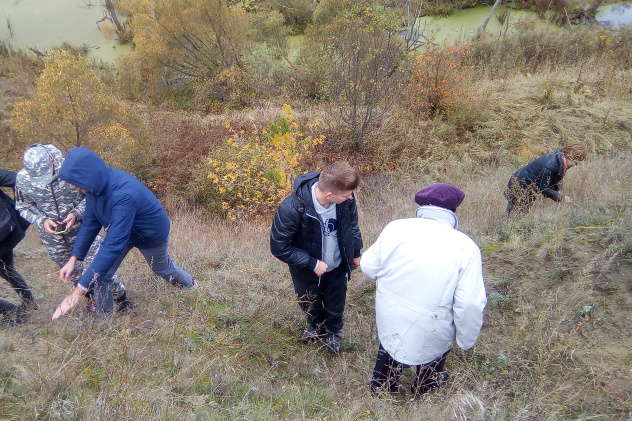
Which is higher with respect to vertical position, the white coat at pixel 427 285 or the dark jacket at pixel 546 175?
the white coat at pixel 427 285

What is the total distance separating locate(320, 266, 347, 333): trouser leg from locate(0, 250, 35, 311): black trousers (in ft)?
7.56

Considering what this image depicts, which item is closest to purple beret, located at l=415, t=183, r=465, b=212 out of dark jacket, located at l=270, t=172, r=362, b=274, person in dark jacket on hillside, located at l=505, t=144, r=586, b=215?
dark jacket, located at l=270, t=172, r=362, b=274

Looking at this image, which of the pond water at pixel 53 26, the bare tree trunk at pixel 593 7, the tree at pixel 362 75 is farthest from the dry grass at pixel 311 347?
the pond water at pixel 53 26

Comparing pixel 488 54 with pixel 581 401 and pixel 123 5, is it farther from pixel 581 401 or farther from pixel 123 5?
pixel 581 401

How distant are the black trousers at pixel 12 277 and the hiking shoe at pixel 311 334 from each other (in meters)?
2.15

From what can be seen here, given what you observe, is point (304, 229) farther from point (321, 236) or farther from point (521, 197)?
point (521, 197)

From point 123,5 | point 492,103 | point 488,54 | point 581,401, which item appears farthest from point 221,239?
point 123,5

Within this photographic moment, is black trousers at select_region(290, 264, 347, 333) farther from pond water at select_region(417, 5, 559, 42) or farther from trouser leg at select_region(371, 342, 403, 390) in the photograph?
pond water at select_region(417, 5, 559, 42)

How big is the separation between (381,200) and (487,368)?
15.3 ft

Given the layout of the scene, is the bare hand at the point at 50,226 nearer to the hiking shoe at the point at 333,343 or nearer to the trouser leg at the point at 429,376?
the hiking shoe at the point at 333,343

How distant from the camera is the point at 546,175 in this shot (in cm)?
436

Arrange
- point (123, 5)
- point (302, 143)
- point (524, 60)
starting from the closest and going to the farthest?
point (302, 143), point (524, 60), point (123, 5)

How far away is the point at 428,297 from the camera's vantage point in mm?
2135

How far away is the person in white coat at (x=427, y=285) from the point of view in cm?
207
